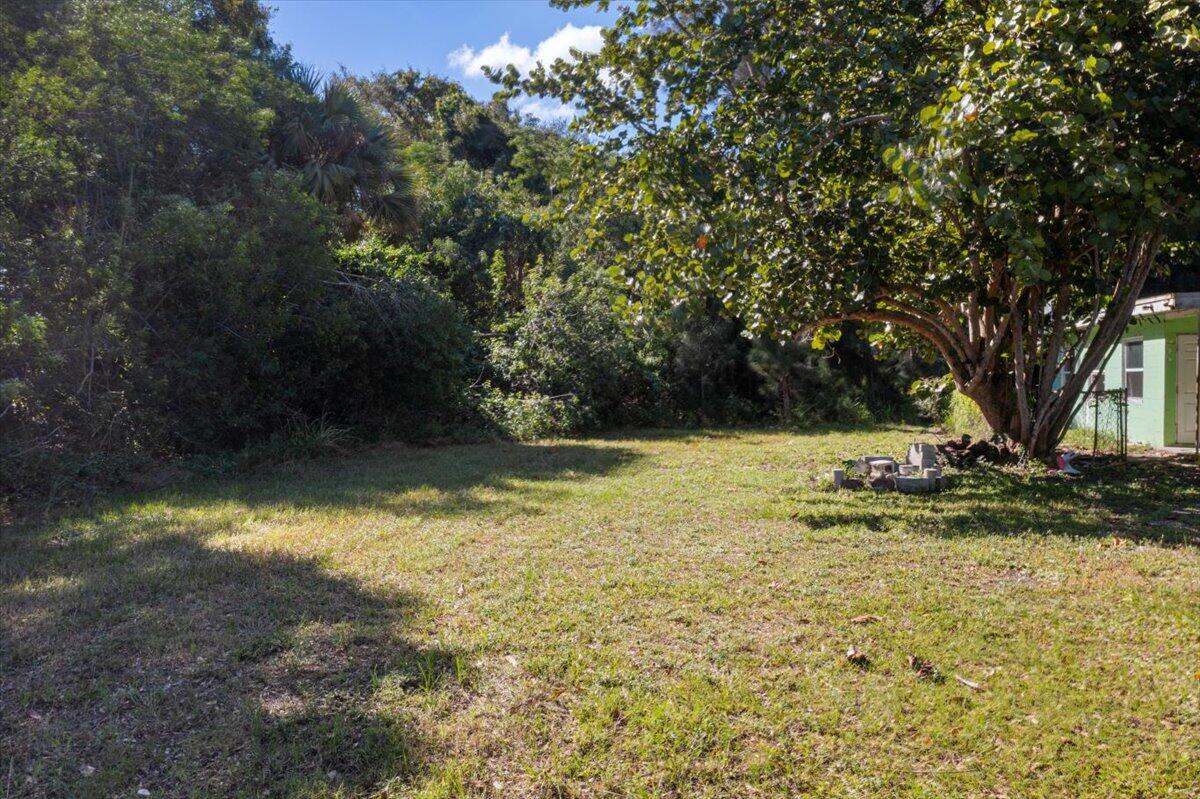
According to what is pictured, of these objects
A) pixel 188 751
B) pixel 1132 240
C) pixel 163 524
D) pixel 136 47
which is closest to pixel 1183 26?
pixel 1132 240

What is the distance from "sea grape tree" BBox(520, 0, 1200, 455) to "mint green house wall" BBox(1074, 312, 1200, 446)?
2946 millimetres

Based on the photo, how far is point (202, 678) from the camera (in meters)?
3.71

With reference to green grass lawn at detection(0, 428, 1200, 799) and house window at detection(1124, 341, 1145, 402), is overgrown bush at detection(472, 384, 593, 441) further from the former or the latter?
house window at detection(1124, 341, 1145, 402)

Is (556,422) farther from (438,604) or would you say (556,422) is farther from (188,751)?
(188,751)

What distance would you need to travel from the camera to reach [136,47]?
8.90 meters

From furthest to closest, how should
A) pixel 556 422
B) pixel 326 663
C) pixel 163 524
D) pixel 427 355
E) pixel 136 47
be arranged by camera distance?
pixel 556 422 < pixel 427 355 < pixel 136 47 < pixel 163 524 < pixel 326 663

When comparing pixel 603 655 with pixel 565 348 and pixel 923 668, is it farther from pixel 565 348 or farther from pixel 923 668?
pixel 565 348

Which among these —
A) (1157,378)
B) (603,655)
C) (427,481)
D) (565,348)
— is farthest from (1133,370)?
(603,655)

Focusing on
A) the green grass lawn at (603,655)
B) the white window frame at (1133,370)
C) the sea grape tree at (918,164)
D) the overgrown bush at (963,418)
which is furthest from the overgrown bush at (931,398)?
the green grass lawn at (603,655)

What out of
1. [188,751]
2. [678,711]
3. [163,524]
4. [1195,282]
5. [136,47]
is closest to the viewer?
[188,751]

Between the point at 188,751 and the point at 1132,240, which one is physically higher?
the point at 1132,240

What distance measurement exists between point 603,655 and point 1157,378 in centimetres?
1241

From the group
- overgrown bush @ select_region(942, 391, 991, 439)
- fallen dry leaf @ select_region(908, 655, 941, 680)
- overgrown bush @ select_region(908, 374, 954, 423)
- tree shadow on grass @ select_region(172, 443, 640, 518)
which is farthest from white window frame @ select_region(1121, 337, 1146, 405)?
fallen dry leaf @ select_region(908, 655, 941, 680)

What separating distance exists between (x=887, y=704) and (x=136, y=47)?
1010cm
